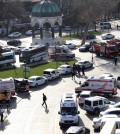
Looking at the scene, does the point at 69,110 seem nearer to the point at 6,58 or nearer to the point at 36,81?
the point at 36,81

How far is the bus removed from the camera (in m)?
61.9

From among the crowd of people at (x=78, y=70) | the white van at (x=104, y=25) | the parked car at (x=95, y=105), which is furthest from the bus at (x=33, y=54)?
the white van at (x=104, y=25)

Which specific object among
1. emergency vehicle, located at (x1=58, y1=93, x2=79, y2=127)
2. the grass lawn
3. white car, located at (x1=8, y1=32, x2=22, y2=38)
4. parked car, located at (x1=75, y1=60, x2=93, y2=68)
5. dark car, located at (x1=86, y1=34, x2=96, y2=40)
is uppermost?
emergency vehicle, located at (x1=58, y1=93, x2=79, y2=127)

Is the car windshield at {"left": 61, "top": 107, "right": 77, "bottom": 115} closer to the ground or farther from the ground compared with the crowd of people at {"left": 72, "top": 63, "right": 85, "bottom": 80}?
farther from the ground

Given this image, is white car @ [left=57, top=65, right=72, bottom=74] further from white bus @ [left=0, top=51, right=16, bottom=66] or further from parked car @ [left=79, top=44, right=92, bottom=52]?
parked car @ [left=79, top=44, right=92, bottom=52]

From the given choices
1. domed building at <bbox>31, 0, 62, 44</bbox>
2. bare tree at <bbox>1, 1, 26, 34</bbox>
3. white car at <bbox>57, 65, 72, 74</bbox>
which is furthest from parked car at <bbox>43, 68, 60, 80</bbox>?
bare tree at <bbox>1, 1, 26, 34</bbox>

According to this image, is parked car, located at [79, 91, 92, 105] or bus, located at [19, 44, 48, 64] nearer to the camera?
parked car, located at [79, 91, 92, 105]

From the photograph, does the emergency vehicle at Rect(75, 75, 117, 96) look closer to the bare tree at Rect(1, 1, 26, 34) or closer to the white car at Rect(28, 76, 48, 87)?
the white car at Rect(28, 76, 48, 87)

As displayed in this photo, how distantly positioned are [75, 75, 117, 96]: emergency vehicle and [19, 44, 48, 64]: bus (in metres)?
19.4

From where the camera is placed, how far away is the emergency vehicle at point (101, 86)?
42875mm

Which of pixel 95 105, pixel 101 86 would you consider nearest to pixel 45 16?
pixel 101 86

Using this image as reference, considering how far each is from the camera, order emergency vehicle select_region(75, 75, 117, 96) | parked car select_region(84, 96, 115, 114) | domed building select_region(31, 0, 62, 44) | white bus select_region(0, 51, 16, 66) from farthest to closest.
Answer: domed building select_region(31, 0, 62, 44) < white bus select_region(0, 51, 16, 66) < emergency vehicle select_region(75, 75, 117, 96) < parked car select_region(84, 96, 115, 114)

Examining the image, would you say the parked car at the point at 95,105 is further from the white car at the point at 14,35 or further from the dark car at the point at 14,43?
the white car at the point at 14,35

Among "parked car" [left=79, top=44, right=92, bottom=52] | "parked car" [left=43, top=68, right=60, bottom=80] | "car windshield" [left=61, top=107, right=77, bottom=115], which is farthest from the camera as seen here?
"parked car" [left=79, top=44, right=92, bottom=52]
